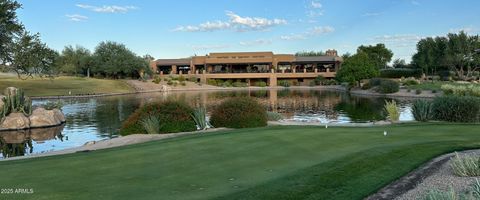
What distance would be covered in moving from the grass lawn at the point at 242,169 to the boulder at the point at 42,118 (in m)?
19.7

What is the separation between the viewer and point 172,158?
10.5 metres

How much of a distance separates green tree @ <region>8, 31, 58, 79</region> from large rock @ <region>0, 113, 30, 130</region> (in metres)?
25.6

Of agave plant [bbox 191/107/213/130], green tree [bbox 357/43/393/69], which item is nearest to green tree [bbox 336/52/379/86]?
green tree [bbox 357/43/393/69]

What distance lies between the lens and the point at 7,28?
165ft

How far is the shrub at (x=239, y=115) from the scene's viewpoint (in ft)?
68.1

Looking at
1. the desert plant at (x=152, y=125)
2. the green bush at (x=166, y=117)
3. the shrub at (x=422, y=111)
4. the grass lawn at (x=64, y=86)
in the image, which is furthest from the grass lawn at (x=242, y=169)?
the grass lawn at (x=64, y=86)

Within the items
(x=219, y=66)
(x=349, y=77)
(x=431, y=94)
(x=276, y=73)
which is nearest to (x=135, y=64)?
(x=219, y=66)

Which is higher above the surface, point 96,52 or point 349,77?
point 96,52

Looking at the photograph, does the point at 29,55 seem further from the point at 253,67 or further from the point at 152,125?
the point at 253,67

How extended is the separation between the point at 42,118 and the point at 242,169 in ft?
78.5

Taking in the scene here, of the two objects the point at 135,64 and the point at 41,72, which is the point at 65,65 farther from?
the point at 41,72

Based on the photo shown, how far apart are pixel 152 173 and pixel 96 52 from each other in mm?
106545

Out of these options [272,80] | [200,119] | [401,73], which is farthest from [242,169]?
[272,80]

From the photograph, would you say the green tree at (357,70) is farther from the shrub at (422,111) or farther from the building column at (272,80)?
the shrub at (422,111)
